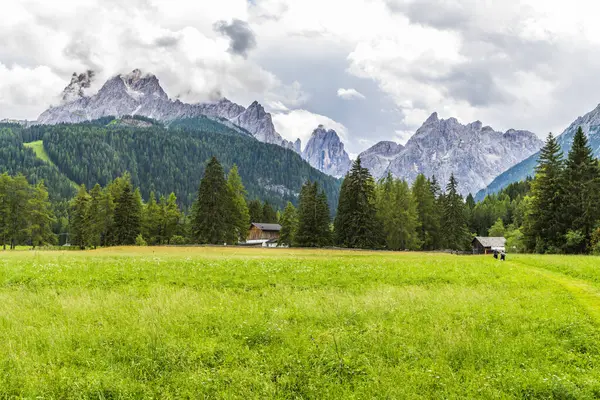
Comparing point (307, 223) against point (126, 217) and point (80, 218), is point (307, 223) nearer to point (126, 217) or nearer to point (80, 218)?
point (126, 217)

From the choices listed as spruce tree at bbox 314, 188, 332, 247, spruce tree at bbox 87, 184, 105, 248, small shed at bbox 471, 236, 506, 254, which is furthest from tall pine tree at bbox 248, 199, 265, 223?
small shed at bbox 471, 236, 506, 254

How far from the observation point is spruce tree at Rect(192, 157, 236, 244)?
2874 inches

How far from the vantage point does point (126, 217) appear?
7819cm

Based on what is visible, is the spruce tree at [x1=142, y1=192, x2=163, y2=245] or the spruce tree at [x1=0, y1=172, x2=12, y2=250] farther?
the spruce tree at [x1=142, y1=192, x2=163, y2=245]

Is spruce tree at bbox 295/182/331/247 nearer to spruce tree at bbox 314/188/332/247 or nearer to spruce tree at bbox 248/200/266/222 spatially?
spruce tree at bbox 314/188/332/247

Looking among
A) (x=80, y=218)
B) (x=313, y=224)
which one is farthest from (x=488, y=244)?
(x=80, y=218)

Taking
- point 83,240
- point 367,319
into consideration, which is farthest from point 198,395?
point 83,240

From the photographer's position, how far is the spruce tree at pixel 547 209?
2178 inches

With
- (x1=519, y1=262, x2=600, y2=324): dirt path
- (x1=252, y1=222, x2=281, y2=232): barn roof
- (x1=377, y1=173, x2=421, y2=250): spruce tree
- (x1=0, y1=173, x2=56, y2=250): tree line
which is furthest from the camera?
(x1=252, y1=222, x2=281, y2=232): barn roof

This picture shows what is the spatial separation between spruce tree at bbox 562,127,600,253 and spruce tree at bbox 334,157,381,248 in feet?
95.2

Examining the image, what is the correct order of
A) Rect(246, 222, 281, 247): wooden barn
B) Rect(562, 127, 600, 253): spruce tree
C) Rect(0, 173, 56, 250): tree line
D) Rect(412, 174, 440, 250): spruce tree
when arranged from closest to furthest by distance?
Rect(562, 127, 600, 253): spruce tree
Rect(0, 173, 56, 250): tree line
Rect(412, 174, 440, 250): spruce tree
Rect(246, 222, 281, 247): wooden barn

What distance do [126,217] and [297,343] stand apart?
76.0 meters

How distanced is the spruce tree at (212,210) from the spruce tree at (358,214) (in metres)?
22.4

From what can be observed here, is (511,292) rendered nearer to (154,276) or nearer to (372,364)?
(372,364)
